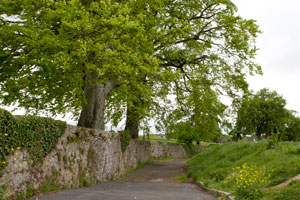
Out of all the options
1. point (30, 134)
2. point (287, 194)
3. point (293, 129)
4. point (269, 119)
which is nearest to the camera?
point (287, 194)

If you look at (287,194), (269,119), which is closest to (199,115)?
(287,194)

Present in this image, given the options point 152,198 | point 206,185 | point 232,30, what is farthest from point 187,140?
point 152,198

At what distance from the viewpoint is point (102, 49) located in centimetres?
1331

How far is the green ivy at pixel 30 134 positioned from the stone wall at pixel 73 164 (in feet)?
0.95

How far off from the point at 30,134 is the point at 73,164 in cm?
374

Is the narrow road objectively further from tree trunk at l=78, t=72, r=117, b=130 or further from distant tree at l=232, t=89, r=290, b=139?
distant tree at l=232, t=89, r=290, b=139

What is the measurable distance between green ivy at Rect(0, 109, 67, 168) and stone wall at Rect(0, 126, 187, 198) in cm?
29

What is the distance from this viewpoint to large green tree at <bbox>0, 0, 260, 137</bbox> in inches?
457

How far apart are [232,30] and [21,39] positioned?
13017 millimetres

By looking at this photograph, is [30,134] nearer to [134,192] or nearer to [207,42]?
[134,192]

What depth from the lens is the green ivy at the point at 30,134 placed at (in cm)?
707

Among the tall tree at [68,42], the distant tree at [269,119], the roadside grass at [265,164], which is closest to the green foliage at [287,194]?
the roadside grass at [265,164]

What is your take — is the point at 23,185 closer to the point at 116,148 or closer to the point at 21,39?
the point at 21,39

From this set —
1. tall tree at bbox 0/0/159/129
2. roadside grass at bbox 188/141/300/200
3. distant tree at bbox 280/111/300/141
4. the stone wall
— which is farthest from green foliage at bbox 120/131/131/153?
distant tree at bbox 280/111/300/141
